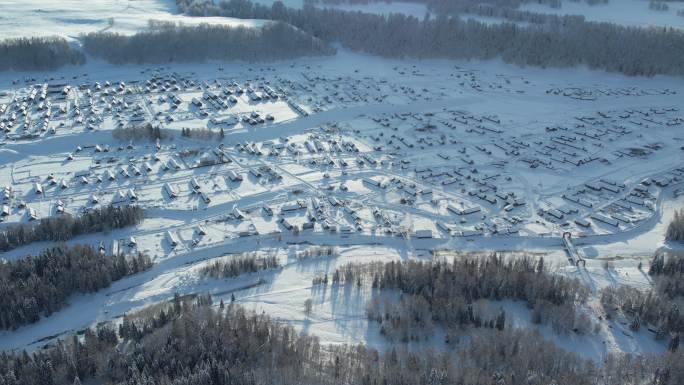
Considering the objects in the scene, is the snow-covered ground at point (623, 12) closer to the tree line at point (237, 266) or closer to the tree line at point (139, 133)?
the tree line at point (139, 133)

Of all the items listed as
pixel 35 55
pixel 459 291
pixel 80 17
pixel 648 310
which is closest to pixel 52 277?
pixel 459 291

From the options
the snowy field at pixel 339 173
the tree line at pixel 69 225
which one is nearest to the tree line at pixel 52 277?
the snowy field at pixel 339 173

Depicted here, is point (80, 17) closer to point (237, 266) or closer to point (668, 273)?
point (237, 266)

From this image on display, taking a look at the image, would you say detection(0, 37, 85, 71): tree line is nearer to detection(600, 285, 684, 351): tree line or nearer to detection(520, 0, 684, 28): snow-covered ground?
detection(600, 285, 684, 351): tree line

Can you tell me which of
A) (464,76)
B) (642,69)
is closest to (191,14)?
(464,76)

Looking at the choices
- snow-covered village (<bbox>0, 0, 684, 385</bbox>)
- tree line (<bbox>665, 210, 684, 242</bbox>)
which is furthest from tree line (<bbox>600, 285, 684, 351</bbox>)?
tree line (<bbox>665, 210, 684, 242</bbox>)

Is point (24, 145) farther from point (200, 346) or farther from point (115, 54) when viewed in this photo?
point (200, 346)
